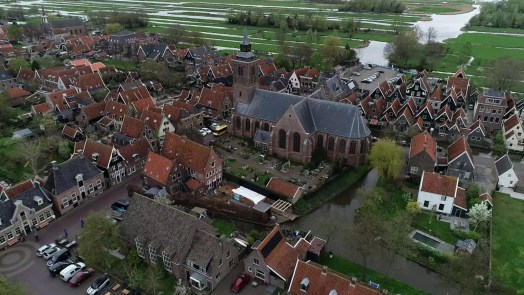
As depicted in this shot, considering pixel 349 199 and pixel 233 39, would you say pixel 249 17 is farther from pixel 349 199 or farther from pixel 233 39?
pixel 349 199

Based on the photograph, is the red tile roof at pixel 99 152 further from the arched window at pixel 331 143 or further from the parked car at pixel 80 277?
the arched window at pixel 331 143

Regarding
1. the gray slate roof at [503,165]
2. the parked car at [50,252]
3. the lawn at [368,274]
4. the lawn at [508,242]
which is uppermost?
the gray slate roof at [503,165]

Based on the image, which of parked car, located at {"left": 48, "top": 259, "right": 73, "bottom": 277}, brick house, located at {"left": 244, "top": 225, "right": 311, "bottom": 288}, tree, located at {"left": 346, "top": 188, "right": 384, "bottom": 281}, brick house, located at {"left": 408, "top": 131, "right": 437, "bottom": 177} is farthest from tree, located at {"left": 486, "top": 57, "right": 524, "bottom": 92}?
parked car, located at {"left": 48, "top": 259, "right": 73, "bottom": 277}

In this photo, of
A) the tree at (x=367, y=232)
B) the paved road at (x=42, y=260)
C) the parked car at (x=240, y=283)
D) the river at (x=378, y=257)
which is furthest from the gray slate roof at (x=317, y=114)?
the paved road at (x=42, y=260)

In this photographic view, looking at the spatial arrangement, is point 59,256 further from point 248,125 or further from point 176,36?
point 176,36

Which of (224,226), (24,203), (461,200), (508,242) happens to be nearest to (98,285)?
(224,226)

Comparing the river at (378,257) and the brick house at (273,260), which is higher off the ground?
the brick house at (273,260)

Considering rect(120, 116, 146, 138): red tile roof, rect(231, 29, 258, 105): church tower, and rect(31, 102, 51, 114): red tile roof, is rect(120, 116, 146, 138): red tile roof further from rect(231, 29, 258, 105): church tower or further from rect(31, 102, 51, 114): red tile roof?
rect(31, 102, 51, 114): red tile roof
